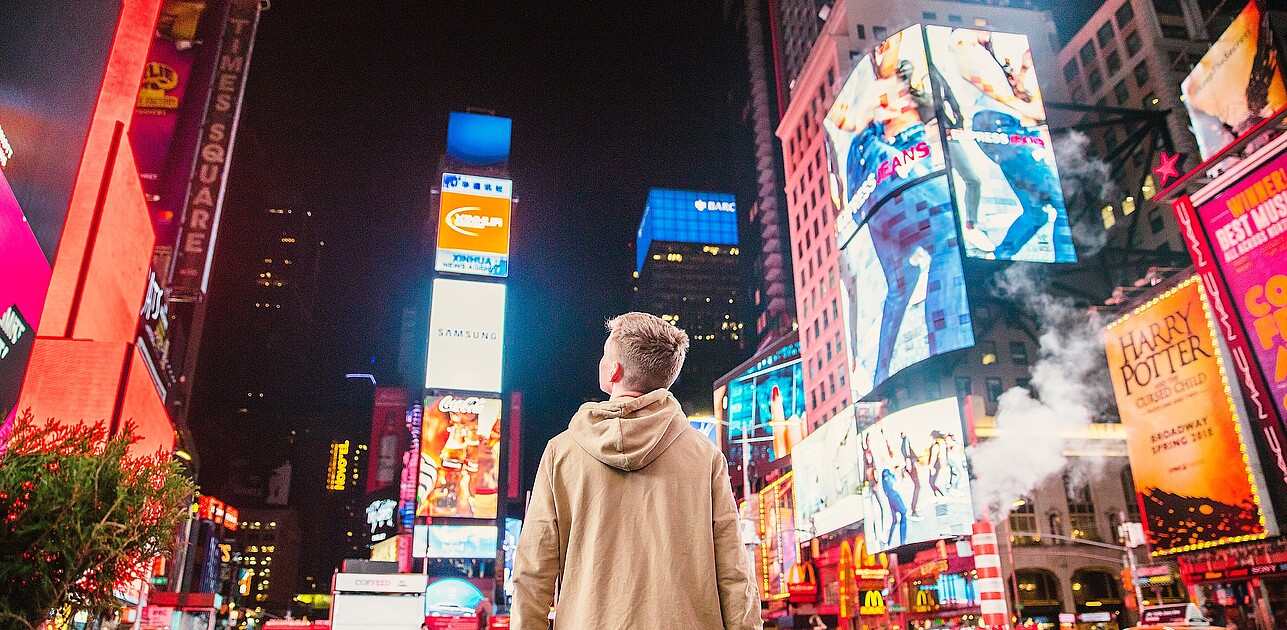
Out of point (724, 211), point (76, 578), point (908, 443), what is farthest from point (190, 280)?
point (724, 211)

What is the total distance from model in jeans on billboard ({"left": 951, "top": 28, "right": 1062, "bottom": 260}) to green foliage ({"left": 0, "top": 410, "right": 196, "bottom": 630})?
37.5 meters

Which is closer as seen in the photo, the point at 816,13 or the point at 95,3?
the point at 95,3

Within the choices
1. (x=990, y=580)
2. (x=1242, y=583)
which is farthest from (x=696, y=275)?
(x=1242, y=583)

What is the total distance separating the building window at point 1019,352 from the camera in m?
47.0

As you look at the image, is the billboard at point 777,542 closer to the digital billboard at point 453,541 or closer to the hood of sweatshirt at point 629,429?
the digital billboard at point 453,541

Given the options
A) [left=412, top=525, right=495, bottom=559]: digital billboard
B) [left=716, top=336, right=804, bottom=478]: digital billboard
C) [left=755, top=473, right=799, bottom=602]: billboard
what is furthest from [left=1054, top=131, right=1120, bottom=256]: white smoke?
[left=412, top=525, right=495, bottom=559]: digital billboard

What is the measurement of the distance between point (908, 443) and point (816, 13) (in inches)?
1609

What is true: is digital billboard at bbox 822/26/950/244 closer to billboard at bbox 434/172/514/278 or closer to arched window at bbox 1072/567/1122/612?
billboard at bbox 434/172/514/278

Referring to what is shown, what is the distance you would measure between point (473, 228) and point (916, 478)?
29004 mm

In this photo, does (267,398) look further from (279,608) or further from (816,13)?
(816,13)

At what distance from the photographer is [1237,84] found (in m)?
23.0

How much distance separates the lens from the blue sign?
54.8 metres

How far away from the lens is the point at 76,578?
189 inches

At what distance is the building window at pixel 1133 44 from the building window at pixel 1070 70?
5.38 meters
